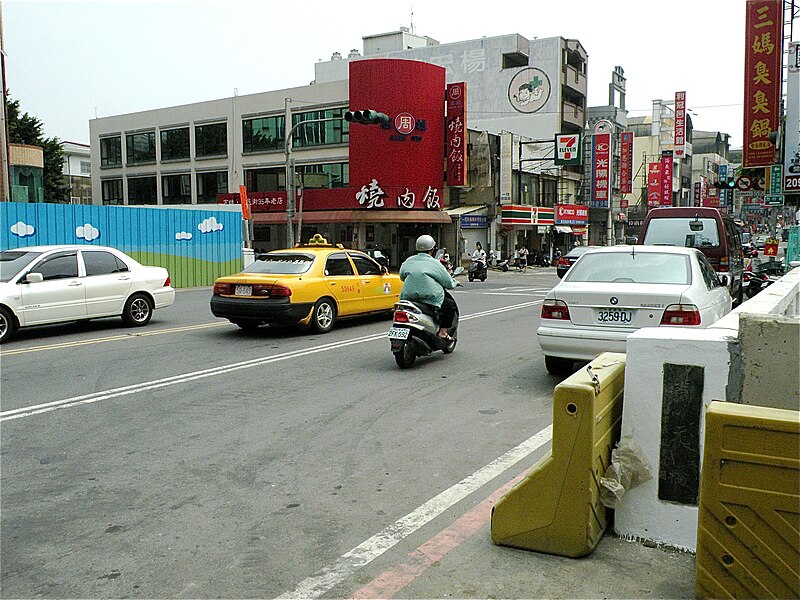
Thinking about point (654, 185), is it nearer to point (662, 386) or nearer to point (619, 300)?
point (619, 300)

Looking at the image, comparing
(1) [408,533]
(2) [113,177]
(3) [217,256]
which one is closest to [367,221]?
(3) [217,256]

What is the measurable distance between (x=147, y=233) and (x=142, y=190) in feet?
100

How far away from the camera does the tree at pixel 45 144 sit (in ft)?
153

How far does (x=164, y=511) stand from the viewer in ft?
14.6

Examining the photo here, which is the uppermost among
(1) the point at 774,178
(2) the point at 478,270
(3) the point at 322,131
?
(3) the point at 322,131

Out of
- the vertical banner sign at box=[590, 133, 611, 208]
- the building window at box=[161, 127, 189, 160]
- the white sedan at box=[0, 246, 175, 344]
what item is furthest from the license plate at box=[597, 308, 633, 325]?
Answer: the vertical banner sign at box=[590, 133, 611, 208]

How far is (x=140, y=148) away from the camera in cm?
5147

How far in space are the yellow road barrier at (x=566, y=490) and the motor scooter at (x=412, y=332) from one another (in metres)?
5.11

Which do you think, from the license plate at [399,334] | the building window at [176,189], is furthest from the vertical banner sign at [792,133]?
the building window at [176,189]

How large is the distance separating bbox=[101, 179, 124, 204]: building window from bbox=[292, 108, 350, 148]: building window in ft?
57.5

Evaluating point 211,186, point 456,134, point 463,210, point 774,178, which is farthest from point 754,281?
point 211,186

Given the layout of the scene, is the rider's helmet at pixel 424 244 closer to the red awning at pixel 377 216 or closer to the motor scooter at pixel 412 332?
the motor scooter at pixel 412 332

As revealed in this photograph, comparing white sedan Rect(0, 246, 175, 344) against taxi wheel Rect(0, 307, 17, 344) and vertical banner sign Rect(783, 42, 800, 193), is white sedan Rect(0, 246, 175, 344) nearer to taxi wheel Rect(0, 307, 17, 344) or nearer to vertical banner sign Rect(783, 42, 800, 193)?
taxi wheel Rect(0, 307, 17, 344)

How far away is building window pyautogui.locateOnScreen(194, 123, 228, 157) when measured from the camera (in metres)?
46.5
